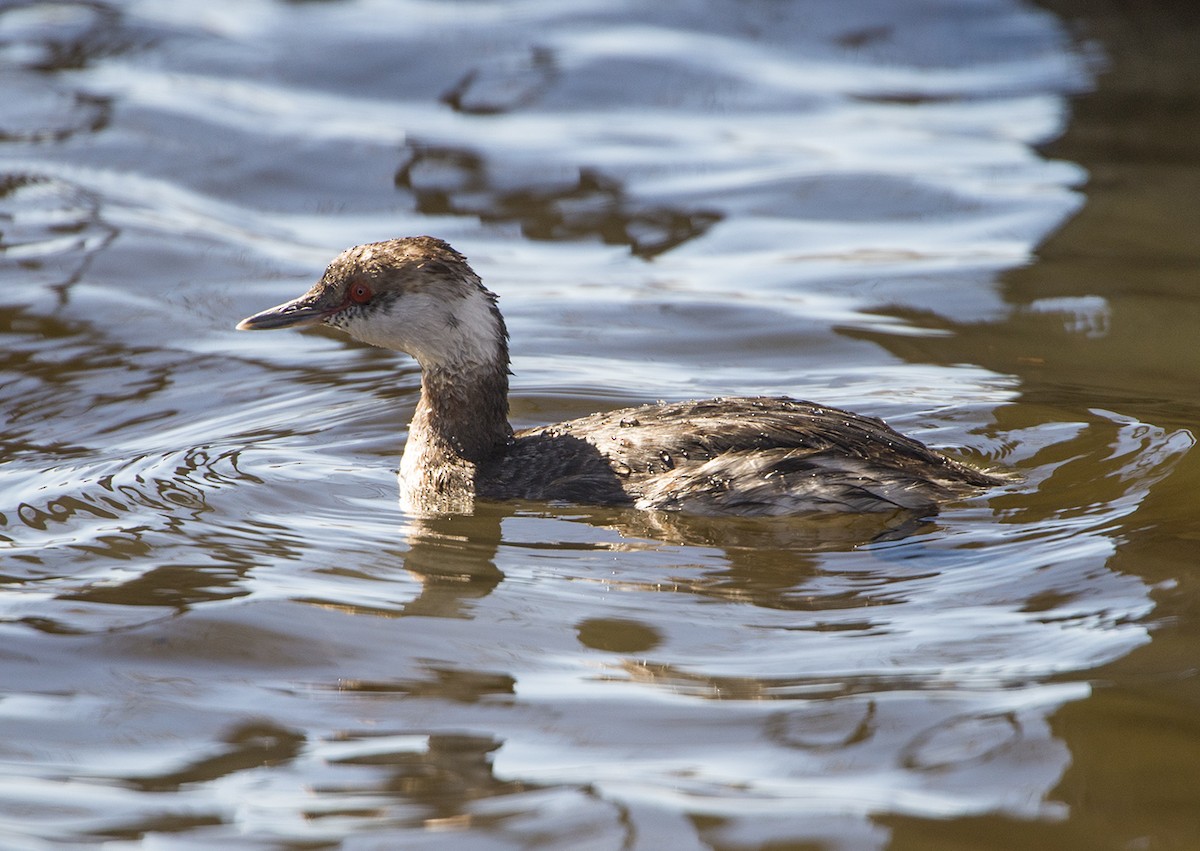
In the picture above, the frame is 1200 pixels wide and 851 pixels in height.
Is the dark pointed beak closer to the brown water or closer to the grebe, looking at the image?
the grebe

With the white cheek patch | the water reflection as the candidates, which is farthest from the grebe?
the water reflection

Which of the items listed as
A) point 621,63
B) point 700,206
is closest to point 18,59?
point 621,63

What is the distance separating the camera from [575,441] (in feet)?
22.5

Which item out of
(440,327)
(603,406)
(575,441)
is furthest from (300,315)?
(603,406)

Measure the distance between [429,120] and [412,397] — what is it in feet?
20.1

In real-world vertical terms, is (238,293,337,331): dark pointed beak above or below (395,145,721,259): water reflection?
below

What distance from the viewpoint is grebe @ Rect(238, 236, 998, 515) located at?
248 inches

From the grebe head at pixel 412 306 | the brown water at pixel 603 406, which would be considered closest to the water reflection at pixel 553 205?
the brown water at pixel 603 406

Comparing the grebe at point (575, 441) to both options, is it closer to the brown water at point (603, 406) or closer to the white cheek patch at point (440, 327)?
the white cheek patch at point (440, 327)

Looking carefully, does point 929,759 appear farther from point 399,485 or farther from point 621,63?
point 621,63

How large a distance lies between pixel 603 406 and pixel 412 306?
1.43 metres

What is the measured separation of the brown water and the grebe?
0.17 meters

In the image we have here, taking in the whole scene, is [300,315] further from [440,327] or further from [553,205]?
[553,205]

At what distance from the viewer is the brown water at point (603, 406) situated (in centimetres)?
442
